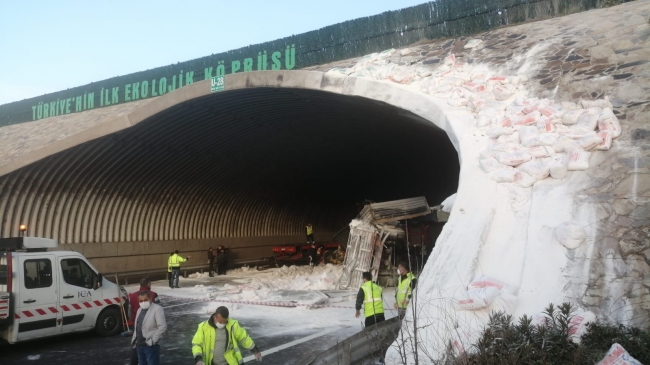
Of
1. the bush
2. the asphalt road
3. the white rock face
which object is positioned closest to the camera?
the bush

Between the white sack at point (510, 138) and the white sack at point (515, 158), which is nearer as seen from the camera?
the white sack at point (515, 158)

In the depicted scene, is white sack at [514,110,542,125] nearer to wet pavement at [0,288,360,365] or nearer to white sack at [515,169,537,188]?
white sack at [515,169,537,188]

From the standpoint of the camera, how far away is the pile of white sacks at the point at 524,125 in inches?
353

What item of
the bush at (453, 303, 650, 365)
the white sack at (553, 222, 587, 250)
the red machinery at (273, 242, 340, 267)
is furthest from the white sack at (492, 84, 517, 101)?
the red machinery at (273, 242, 340, 267)

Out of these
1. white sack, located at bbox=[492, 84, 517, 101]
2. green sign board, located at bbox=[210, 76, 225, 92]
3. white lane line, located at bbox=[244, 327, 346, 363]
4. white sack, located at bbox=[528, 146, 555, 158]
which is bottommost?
white lane line, located at bbox=[244, 327, 346, 363]

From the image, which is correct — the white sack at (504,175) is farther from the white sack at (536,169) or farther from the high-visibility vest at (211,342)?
the high-visibility vest at (211,342)

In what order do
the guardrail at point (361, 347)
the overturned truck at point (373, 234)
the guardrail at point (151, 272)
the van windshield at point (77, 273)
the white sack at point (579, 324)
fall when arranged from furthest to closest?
the guardrail at point (151, 272) < the overturned truck at point (373, 234) < the van windshield at point (77, 273) < the guardrail at point (361, 347) < the white sack at point (579, 324)

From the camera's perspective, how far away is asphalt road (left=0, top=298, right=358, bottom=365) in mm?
8602

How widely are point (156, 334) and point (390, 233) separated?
9.63 meters

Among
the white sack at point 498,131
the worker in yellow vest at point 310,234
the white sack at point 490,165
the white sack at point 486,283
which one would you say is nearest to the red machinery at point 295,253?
the worker in yellow vest at point 310,234

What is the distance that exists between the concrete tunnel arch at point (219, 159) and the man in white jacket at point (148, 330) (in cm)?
676

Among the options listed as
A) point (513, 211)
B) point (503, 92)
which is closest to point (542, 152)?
point (513, 211)

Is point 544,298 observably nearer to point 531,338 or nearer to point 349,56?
point 531,338

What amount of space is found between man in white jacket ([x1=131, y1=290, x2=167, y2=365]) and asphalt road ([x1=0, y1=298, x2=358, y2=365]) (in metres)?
1.73
